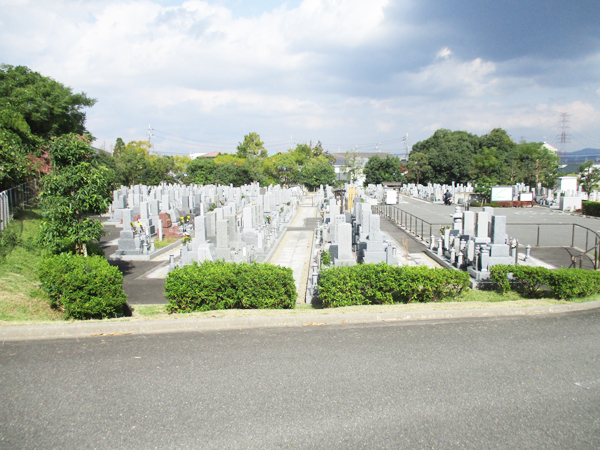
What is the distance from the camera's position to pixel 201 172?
56688mm

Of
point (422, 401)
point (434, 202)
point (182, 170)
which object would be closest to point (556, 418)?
point (422, 401)

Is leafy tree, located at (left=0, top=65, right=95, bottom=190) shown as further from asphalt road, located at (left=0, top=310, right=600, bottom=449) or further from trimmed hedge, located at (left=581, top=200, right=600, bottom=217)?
trimmed hedge, located at (left=581, top=200, right=600, bottom=217)

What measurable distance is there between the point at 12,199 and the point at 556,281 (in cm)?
1971

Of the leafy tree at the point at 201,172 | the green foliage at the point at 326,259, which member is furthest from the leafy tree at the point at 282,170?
the green foliage at the point at 326,259

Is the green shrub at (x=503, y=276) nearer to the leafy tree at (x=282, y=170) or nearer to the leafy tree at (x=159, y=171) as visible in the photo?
the leafy tree at (x=159, y=171)

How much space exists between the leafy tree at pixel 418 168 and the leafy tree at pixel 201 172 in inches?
1207

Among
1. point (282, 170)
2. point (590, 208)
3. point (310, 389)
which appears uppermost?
point (282, 170)

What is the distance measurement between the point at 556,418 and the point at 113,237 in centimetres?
2094

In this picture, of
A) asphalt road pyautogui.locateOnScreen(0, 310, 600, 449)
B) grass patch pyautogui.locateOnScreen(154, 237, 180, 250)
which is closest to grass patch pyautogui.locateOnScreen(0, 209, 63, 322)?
asphalt road pyautogui.locateOnScreen(0, 310, 600, 449)

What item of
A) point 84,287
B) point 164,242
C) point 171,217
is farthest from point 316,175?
point 84,287

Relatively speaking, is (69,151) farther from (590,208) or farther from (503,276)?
(590,208)

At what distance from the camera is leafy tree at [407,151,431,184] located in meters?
63.7

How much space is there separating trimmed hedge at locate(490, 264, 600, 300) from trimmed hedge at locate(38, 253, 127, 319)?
8.13 m

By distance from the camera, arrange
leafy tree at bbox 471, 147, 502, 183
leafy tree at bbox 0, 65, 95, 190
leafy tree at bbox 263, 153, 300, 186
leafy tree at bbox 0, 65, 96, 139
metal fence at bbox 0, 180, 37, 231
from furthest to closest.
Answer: leafy tree at bbox 263, 153, 300, 186, leafy tree at bbox 471, 147, 502, 183, leafy tree at bbox 0, 65, 96, 139, leafy tree at bbox 0, 65, 95, 190, metal fence at bbox 0, 180, 37, 231
